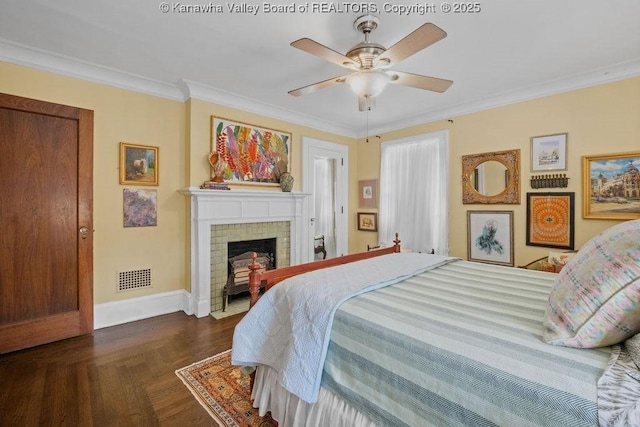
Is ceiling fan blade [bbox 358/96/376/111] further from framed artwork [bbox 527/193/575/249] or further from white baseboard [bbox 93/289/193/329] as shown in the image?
white baseboard [bbox 93/289/193/329]

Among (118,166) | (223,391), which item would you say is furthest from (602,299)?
(118,166)

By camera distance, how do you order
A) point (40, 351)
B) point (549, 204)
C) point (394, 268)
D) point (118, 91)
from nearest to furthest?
point (394, 268)
point (40, 351)
point (118, 91)
point (549, 204)

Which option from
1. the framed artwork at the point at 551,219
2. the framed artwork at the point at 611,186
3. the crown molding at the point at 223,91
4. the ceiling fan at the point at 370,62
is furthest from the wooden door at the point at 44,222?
the framed artwork at the point at 611,186

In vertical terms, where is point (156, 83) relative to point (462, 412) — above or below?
above

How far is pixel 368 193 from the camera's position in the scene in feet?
16.0

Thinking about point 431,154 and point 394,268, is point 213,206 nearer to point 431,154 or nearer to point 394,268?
point 394,268

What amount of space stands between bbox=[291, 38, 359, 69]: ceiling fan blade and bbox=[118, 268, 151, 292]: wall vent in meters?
2.76

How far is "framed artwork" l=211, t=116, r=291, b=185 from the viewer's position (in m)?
3.43

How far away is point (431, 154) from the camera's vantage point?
4043mm

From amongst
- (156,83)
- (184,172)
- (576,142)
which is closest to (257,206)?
(184,172)

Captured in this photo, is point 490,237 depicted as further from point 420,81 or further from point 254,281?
point 254,281

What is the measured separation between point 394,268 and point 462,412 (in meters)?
1.03

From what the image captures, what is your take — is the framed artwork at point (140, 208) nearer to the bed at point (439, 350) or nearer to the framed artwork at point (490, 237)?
the bed at point (439, 350)

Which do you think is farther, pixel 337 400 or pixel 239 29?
pixel 239 29
